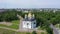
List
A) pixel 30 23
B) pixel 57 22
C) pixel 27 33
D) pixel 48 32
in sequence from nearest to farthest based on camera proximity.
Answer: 1. pixel 48 32
2. pixel 27 33
3. pixel 30 23
4. pixel 57 22

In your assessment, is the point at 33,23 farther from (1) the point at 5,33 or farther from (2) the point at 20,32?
(1) the point at 5,33

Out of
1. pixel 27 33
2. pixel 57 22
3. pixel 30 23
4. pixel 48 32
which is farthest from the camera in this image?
pixel 57 22

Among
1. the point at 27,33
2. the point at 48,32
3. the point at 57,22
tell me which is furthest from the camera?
the point at 57,22

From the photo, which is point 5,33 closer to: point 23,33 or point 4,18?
point 23,33

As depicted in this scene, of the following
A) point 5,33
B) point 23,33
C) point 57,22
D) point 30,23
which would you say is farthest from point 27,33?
point 57,22

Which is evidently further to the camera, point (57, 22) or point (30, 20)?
point (57, 22)

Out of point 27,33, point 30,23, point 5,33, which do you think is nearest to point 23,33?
point 27,33

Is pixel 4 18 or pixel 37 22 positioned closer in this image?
pixel 37 22

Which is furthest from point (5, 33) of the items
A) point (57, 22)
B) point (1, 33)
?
point (57, 22)
